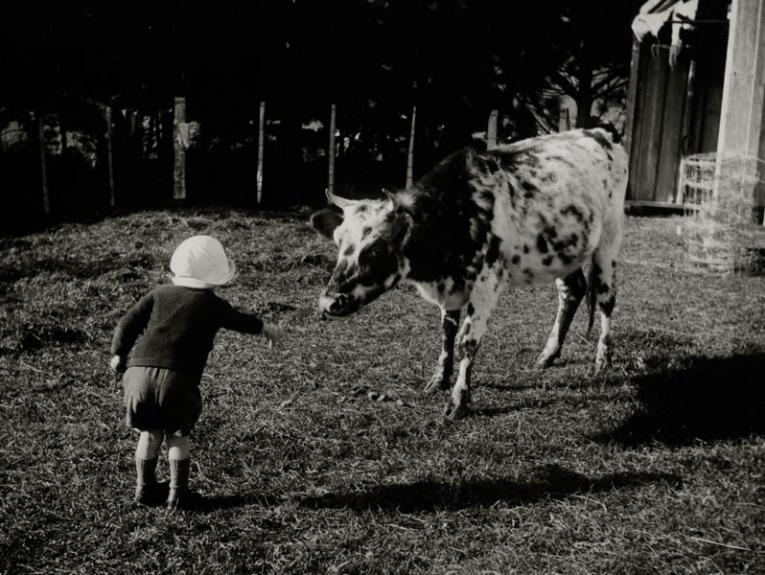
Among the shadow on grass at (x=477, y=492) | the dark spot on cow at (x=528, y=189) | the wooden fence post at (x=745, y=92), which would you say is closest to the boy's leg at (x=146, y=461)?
the shadow on grass at (x=477, y=492)

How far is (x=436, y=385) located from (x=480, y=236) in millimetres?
1130

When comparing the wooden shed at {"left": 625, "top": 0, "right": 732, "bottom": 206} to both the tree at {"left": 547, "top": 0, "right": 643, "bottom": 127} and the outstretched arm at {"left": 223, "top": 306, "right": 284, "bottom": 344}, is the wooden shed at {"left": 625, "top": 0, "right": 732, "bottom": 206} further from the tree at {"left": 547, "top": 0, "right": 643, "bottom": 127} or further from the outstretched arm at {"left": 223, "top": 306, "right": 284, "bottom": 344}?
the outstretched arm at {"left": 223, "top": 306, "right": 284, "bottom": 344}

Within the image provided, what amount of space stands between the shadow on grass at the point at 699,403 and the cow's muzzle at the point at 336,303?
5.69ft

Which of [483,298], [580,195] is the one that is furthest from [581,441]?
[580,195]

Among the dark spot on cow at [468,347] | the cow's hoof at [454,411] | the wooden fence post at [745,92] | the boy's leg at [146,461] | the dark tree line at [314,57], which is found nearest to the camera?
the boy's leg at [146,461]

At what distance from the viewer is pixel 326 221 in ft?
19.4

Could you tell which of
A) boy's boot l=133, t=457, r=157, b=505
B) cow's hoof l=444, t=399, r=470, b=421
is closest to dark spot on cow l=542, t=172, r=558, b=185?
cow's hoof l=444, t=399, r=470, b=421

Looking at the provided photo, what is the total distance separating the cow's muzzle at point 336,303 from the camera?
5.33 meters

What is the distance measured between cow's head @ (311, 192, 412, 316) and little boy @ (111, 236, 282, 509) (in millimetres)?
1198

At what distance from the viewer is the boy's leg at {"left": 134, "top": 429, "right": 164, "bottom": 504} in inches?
162

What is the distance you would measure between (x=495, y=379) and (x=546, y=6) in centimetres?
1216

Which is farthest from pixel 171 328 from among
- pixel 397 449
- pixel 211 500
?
pixel 397 449

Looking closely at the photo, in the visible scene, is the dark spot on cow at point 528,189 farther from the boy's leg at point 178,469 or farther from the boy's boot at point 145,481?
the boy's boot at point 145,481

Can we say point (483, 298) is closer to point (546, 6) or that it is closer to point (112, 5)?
point (112, 5)
